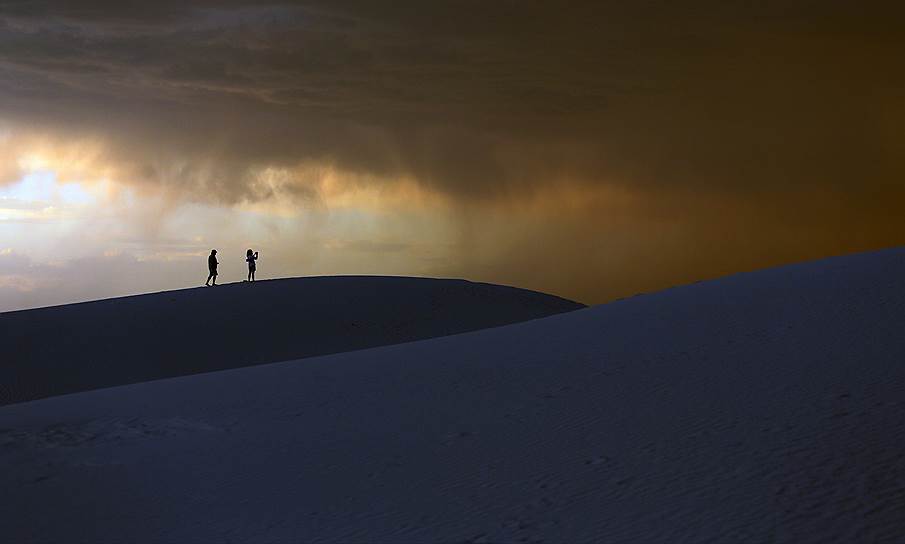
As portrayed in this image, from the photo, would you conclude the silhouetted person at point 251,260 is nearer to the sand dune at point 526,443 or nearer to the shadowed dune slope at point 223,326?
the shadowed dune slope at point 223,326

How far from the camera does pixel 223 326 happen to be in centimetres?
2464

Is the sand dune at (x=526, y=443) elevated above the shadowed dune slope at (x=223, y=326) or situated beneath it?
situated beneath

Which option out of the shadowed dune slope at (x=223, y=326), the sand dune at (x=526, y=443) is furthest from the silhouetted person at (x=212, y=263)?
the sand dune at (x=526, y=443)

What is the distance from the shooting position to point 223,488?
23.8ft

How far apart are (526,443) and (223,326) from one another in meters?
18.5

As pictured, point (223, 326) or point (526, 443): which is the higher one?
point (223, 326)

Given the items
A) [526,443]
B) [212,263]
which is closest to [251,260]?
[212,263]

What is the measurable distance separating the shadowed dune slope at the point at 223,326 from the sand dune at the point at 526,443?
10627 mm

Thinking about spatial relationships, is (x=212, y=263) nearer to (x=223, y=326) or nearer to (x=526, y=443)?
(x=223, y=326)

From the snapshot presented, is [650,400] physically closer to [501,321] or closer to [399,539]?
[399,539]

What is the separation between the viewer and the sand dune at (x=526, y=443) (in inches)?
230

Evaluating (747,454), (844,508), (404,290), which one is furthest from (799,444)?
(404,290)

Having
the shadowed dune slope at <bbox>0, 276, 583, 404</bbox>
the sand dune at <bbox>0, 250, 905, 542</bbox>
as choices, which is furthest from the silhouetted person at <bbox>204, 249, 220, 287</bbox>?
the sand dune at <bbox>0, 250, 905, 542</bbox>

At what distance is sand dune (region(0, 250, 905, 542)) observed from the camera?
5.83 meters
